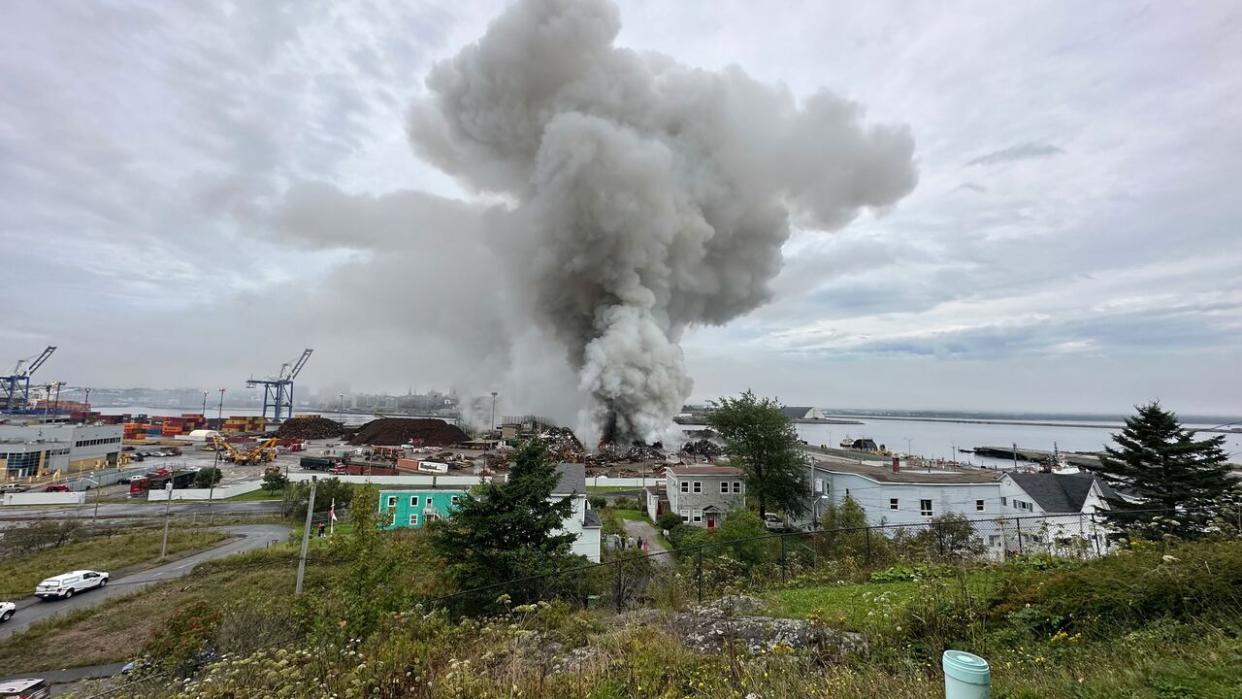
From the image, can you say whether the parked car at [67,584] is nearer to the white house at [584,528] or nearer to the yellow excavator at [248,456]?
the white house at [584,528]

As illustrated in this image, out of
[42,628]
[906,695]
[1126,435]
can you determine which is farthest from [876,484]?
[42,628]

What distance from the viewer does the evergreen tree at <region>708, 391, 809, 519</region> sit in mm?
20734

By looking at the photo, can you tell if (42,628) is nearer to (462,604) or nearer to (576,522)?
(462,604)

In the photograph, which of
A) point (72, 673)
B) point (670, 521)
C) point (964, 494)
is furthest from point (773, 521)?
point (72, 673)

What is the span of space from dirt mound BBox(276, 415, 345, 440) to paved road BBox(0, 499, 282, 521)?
1876 inches

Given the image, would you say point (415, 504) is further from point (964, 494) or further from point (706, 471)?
point (964, 494)

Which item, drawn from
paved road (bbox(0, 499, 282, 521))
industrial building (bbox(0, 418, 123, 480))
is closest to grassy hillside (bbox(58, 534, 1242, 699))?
paved road (bbox(0, 499, 282, 521))

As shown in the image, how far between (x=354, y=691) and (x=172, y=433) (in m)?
102

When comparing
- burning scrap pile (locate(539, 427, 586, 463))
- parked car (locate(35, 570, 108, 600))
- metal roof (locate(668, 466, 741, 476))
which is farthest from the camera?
burning scrap pile (locate(539, 427, 586, 463))

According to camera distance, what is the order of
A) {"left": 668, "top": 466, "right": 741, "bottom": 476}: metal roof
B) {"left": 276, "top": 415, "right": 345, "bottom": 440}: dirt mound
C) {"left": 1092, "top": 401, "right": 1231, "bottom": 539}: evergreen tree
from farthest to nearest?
1. {"left": 276, "top": 415, "right": 345, "bottom": 440}: dirt mound
2. {"left": 668, "top": 466, "right": 741, "bottom": 476}: metal roof
3. {"left": 1092, "top": 401, "right": 1231, "bottom": 539}: evergreen tree

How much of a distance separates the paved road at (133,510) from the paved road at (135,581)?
5262 mm

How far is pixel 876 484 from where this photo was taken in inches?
736

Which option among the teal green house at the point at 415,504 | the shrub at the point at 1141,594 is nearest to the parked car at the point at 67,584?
the teal green house at the point at 415,504

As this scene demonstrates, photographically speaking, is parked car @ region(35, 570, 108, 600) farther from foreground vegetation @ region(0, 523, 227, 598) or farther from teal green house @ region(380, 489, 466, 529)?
teal green house @ region(380, 489, 466, 529)
